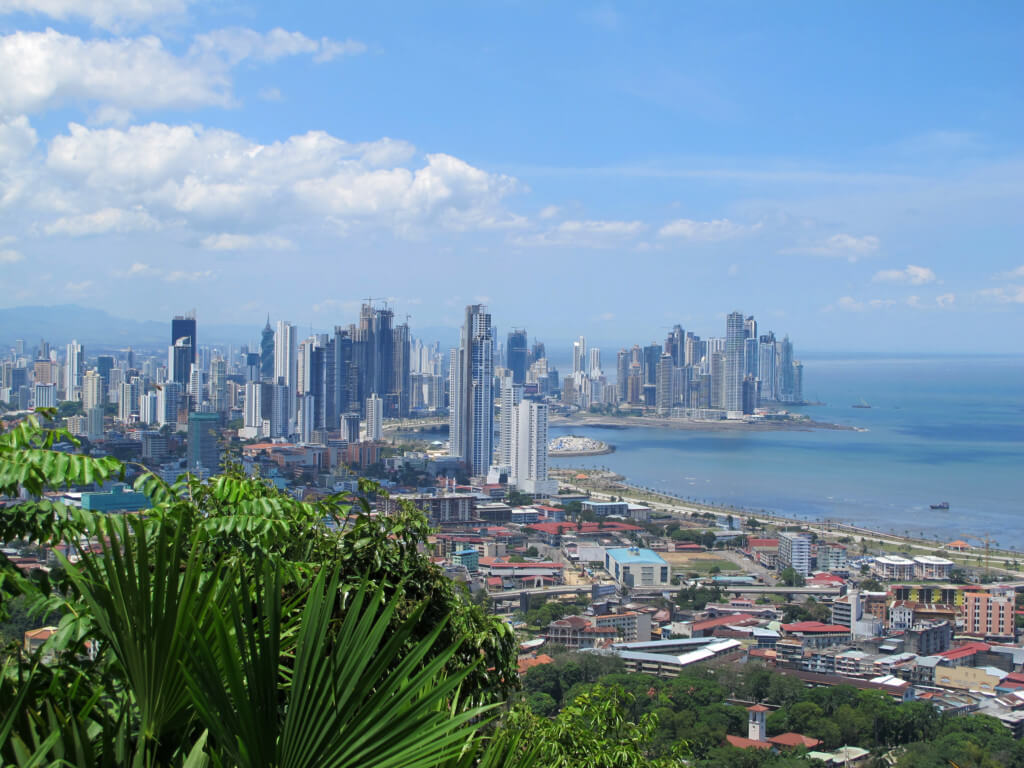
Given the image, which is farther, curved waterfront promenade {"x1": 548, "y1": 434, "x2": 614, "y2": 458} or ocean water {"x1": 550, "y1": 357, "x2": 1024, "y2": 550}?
curved waterfront promenade {"x1": 548, "y1": 434, "x2": 614, "y2": 458}

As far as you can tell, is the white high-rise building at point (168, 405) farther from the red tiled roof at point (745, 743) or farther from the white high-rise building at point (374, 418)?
the red tiled roof at point (745, 743)

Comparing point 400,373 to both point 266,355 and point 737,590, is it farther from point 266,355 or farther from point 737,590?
point 737,590

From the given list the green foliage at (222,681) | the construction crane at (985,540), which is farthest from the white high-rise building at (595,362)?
the green foliage at (222,681)

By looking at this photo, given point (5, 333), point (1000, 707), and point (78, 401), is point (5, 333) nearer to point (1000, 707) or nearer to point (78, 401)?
point (78, 401)

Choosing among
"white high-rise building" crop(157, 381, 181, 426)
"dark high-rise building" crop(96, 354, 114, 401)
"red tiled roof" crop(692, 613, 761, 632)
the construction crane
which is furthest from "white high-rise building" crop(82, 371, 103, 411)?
the construction crane

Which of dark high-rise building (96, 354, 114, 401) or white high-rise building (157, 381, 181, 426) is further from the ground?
dark high-rise building (96, 354, 114, 401)

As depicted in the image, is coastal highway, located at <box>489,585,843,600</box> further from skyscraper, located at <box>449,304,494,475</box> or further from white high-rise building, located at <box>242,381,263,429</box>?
white high-rise building, located at <box>242,381,263,429</box>

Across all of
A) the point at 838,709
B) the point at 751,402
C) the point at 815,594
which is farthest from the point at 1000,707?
the point at 751,402

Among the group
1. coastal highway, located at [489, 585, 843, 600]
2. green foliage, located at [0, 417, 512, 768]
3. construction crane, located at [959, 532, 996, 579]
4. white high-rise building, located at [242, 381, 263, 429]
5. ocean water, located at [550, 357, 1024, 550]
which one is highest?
green foliage, located at [0, 417, 512, 768]
